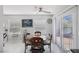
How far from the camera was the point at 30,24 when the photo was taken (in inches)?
77.0

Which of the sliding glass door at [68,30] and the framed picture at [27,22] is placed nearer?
the framed picture at [27,22]

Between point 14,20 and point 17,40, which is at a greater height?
point 14,20

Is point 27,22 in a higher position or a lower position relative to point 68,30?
higher

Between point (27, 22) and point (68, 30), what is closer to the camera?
point (27, 22)

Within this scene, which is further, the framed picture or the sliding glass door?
the sliding glass door

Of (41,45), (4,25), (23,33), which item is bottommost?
(41,45)
